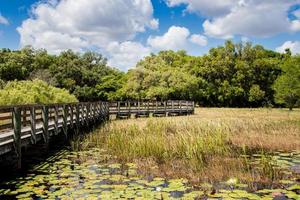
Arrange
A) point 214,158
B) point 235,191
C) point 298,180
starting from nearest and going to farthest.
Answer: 1. point 235,191
2. point 298,180
3. point 214,158

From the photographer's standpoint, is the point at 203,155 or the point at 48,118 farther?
the point at 48,118

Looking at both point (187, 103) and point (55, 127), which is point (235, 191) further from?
point (187, 103)

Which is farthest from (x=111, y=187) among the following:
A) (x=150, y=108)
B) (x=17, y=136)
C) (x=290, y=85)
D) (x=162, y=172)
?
(x=290, y=85)

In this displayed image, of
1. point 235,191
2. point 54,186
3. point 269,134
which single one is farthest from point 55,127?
point 269,134

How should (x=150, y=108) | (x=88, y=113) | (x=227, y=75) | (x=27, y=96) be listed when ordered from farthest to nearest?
(x=227, y=75) → (x=150, y=108) → (x=27, y=96) → (x=88, y=113)

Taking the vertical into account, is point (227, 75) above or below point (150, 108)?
above

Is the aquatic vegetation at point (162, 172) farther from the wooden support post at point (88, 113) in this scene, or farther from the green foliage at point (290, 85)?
the green foliage at point (290, 85)

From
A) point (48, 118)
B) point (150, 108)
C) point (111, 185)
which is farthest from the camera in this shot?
point (150, 108)

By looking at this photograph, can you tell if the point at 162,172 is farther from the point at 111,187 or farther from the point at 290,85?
the point at 290,85

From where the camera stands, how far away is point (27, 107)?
1317cm

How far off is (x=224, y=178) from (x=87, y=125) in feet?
46.1

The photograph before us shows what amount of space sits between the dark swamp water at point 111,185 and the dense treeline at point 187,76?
4697cm

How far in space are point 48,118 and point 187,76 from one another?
48499mm

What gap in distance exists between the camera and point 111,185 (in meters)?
9.78
